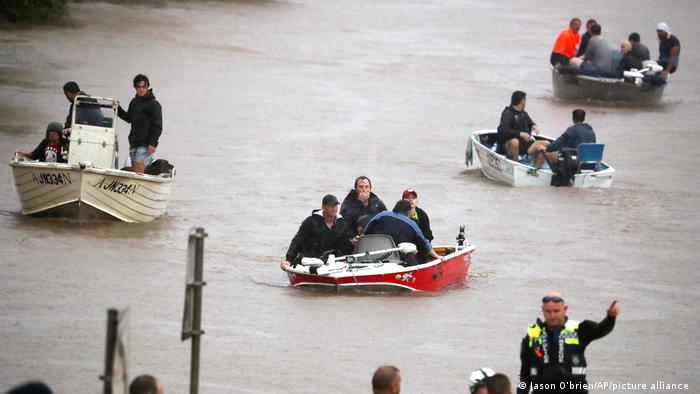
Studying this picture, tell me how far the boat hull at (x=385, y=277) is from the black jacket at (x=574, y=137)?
7.42 metres

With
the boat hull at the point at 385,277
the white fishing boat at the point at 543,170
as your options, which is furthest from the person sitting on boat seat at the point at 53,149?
the white fishing boat at the point at 543,170

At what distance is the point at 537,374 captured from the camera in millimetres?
10000

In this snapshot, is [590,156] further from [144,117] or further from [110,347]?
[110,347]

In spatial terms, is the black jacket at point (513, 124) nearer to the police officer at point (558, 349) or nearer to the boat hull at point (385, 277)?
the boat hull at point (385, 277)

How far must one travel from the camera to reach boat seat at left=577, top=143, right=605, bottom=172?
24.5 m

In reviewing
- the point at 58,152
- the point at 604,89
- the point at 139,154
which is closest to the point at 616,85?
the point at 604,89

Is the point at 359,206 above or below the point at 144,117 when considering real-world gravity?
below

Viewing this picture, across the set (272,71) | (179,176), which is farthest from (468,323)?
(272,71)

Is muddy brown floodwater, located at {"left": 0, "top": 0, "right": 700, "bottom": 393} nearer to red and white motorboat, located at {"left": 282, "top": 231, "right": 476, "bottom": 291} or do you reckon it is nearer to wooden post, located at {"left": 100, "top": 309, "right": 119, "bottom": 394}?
red and white motorboat, located at {"left": 282, "top": 231, "right": 476, "bottom": 291}

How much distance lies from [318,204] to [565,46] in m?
12.7

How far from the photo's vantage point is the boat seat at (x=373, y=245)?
16688 millimetres

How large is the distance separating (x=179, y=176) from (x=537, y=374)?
1634 centimetres

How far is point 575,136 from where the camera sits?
2441cm

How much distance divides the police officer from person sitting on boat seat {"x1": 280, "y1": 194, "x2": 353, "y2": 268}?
699 centimetres
